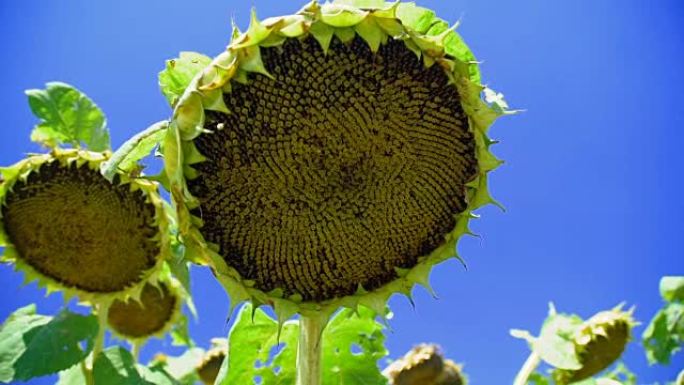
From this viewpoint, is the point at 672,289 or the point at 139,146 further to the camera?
the point at 672,289

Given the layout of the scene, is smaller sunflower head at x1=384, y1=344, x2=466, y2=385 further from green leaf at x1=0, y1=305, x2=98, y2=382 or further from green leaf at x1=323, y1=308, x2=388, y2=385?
green leaf at x1=0, y1=305, x2=98, y2=382

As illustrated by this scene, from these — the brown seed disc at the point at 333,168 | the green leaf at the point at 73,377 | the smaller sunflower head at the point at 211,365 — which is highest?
the brown seed disc at the point at 333,168

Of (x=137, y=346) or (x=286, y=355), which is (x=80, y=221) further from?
(x=137, y=346)

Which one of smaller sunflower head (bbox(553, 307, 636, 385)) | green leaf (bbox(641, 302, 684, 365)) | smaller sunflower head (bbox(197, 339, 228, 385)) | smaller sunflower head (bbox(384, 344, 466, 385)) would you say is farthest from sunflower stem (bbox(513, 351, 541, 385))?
green leaf (bbox(641, 302, 684, 365))

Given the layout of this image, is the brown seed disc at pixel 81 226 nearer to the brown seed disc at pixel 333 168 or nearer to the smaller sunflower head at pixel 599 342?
the brown seed disc at pixel 333 168

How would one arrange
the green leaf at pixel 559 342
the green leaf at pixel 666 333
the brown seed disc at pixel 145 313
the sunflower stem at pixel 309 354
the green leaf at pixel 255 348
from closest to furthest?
the sunflower stem at pixel 309 354
the green leaf at pixel 255 348
the green leaf at pixel 559 342
the brown seed disc at pixel 145 313
the green leaf at pixel 666 333

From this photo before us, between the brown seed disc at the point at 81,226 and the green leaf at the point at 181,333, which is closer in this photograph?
the brown seed disc at the point at 81,226

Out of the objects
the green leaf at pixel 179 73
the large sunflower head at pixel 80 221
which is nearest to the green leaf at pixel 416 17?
the green leaf at pixel 179 73

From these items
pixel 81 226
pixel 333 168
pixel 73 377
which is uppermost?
pixel 333 168

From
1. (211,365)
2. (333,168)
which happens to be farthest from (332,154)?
(211,365)
